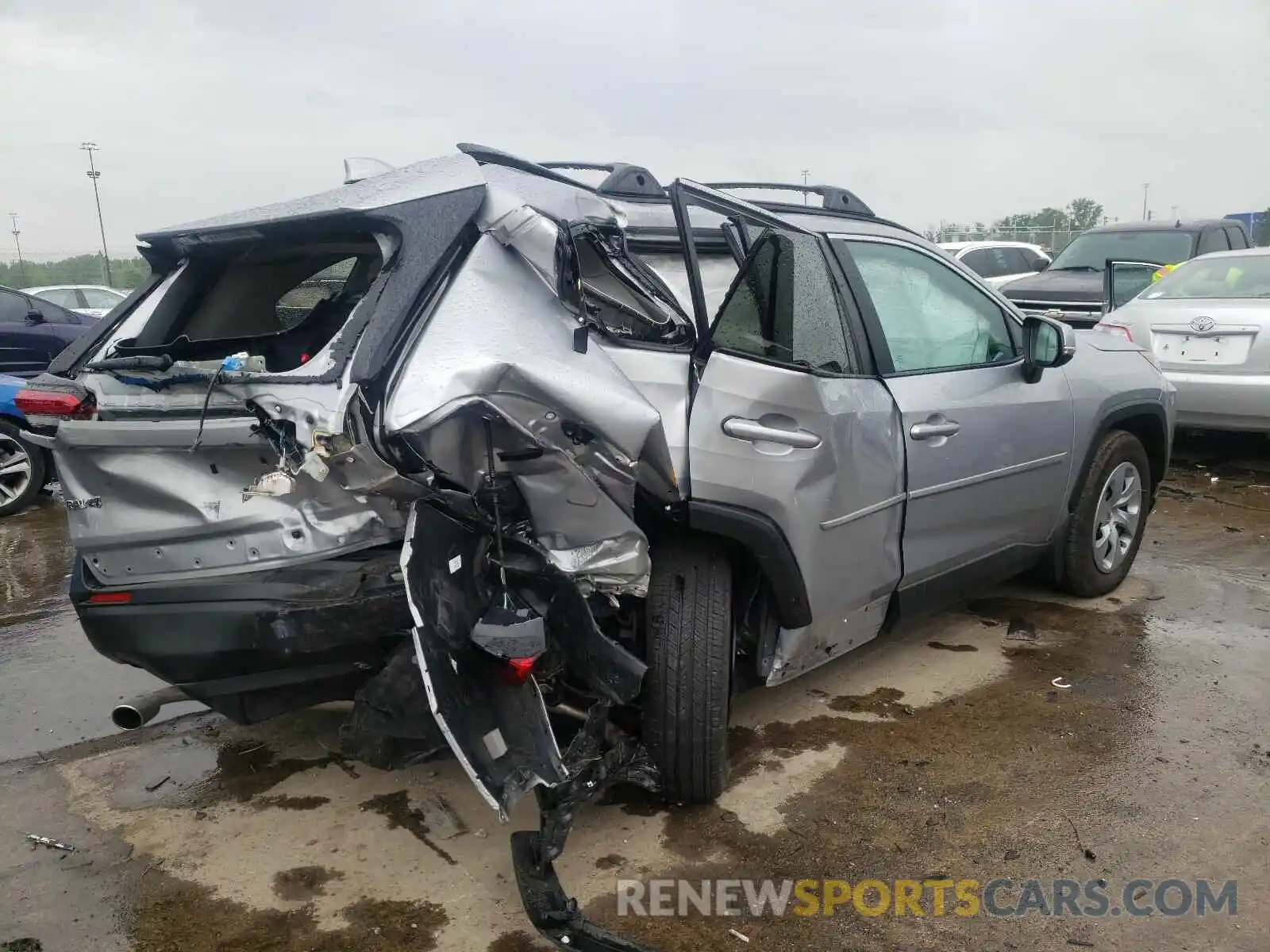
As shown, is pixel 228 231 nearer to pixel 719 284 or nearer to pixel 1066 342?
pixel 719 284

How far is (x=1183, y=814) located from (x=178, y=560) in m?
2.99

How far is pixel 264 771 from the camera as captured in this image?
135 inches

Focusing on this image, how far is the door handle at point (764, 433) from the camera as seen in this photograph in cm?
292

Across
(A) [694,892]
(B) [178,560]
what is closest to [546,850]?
(A) [694,892]

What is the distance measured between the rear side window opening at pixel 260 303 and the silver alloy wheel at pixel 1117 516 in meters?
3.44

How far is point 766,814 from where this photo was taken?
3.08 meters

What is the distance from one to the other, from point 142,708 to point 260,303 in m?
1.41

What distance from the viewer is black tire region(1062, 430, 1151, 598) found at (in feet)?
15.0

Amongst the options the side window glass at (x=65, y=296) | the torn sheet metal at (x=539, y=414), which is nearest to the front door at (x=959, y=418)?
the torn sheet metal at (x=539, y=414)

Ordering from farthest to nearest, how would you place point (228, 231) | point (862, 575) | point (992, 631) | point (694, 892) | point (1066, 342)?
point (992, 631) → point (1066, 342) → point (862, 575) → point (228, 231) → point (694, 892)

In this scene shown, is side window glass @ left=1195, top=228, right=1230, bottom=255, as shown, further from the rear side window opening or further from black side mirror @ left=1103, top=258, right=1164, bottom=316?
the rear side window opening

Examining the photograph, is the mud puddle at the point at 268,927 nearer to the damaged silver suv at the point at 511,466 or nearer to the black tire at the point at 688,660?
the damaged silver suv at the point at 511,466

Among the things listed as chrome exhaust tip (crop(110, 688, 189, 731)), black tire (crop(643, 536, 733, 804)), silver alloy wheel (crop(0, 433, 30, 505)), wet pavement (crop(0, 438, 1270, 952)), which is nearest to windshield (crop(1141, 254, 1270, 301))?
wet pavement (crop(0, 438, 1270, 952))

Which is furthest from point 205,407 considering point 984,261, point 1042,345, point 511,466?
point 984,261
